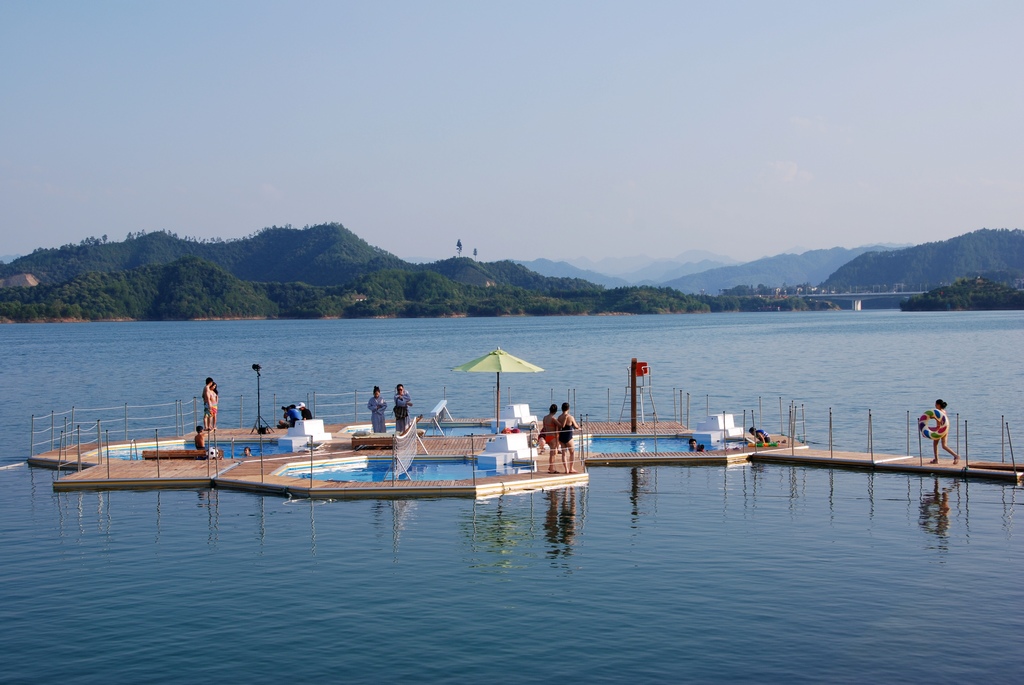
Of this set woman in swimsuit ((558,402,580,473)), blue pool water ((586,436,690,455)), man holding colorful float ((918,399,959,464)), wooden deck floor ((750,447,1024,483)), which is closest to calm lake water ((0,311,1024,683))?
wooden deck floor ((750,447,1024,483))

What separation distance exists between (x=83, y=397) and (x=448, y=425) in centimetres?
3722

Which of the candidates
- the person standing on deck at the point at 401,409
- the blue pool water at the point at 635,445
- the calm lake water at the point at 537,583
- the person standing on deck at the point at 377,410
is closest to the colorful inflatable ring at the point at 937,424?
the calm lake water at the point at 537,583

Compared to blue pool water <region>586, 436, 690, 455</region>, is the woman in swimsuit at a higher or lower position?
higher

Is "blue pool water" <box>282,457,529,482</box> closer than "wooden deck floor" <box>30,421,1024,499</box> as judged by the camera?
No

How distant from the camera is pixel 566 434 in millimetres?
24094

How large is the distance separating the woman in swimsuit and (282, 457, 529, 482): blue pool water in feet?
3.62

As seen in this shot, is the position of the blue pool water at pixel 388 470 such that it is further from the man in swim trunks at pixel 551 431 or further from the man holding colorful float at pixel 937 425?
the man holding colorful float at pixel 937 425

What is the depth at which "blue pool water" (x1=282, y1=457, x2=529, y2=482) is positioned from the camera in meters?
25.3

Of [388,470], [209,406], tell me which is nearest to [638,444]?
[388,470]

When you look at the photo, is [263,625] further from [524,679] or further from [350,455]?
[350,455]

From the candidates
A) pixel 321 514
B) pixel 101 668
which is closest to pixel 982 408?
pixel 321 514

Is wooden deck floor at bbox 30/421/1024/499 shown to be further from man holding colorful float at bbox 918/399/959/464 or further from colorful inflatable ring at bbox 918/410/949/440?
colorful inflatable ring at bbox 918/410/949/440

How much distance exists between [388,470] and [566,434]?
17.7ft

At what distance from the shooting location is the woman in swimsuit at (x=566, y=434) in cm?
2389
